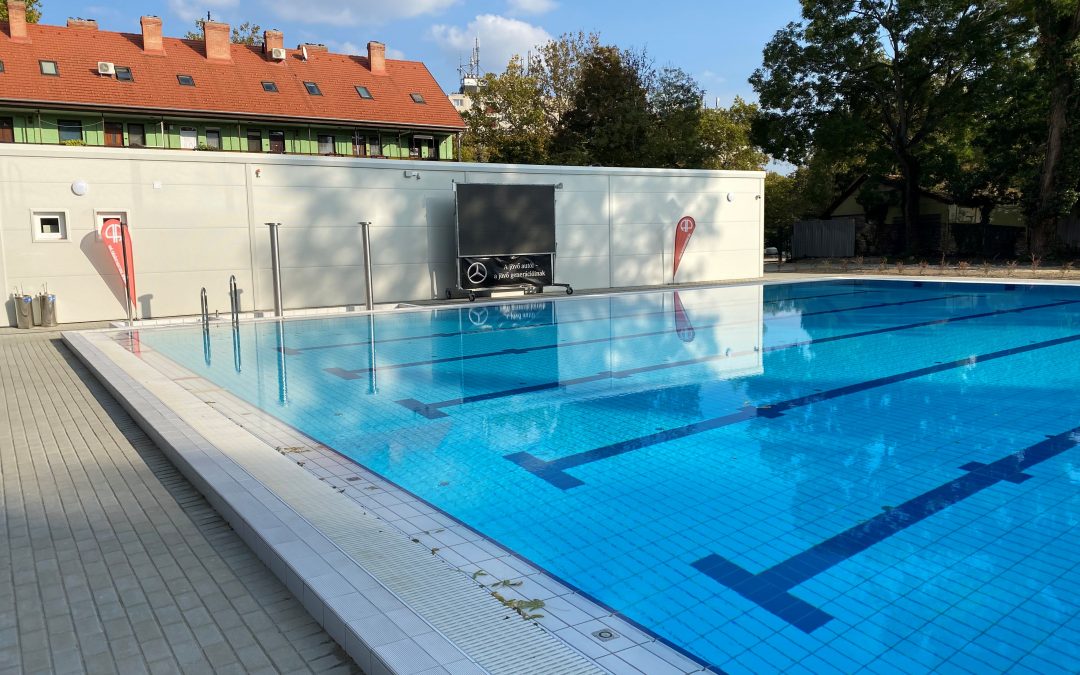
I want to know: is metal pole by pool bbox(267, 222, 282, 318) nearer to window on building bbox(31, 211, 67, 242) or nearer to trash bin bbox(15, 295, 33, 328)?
window on building bbox(31, 211, 67, 242)

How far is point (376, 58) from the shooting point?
1267 inches

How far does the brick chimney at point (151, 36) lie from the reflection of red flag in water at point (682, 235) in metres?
21.6

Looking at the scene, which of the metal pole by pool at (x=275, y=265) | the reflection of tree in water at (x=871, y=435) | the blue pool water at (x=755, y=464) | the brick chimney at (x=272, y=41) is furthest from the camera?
the brick chimney at (x=272, y=41)

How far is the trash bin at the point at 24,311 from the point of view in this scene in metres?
11.8

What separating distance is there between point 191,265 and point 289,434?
923cm

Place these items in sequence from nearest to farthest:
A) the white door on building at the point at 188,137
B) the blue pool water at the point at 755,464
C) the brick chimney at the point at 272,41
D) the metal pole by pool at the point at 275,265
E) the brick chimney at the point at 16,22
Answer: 1. the blue pool water at the point at 755,464
2. the metal pole by pool at the point at 275,265
3. the brick chimney at the point at 16,22
4. the white door on building at the point at 188,137
5. the brick chimney at the point at 272,41

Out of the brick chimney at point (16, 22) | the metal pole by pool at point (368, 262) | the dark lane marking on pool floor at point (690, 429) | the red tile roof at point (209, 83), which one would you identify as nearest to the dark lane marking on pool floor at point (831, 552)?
the dark lane marking on pool floor at point (690, 429)

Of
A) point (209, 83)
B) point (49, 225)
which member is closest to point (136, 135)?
point (209, 83)

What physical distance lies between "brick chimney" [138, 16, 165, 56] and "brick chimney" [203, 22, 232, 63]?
5.37 ft

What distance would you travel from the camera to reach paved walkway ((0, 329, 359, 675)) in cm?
249

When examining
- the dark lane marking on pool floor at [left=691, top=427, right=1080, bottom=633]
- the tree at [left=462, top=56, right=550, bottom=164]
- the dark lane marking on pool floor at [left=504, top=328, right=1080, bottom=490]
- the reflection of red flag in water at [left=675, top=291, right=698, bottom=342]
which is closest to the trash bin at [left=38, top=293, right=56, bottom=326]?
the reflection of red flag in water at [left=675, top=291, right=698, bottom=342]

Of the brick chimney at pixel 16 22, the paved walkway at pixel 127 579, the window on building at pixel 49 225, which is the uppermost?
the brick chimney at pixel 16 22

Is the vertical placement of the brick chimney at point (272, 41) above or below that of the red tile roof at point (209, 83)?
above

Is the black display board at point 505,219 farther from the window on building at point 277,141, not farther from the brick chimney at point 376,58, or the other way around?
the brick chimney at point 376,58
